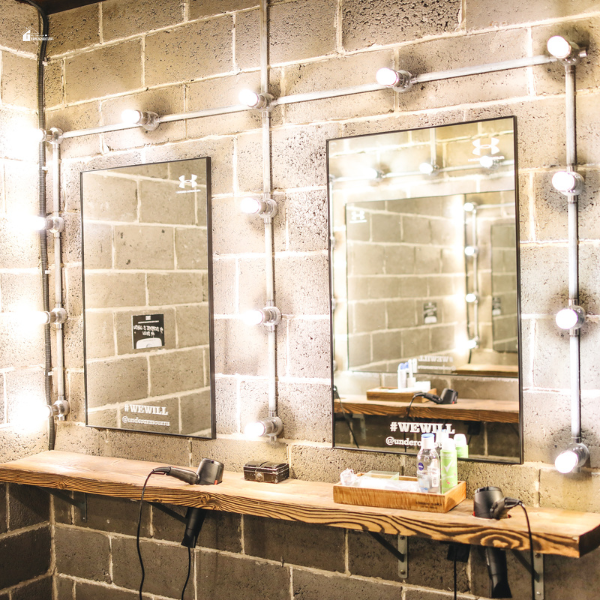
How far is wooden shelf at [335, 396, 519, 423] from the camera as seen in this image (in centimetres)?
199

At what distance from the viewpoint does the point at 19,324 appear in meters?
2.69

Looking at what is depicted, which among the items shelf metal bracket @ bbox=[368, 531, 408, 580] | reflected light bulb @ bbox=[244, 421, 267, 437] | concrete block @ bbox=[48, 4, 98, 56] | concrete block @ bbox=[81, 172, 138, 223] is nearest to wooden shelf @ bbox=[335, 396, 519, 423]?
reflected light bulb @ bbox=[244, 421, 267, 437]

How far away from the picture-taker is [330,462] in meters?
2.23

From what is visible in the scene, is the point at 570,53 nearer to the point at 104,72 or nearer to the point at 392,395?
the point at 392,395

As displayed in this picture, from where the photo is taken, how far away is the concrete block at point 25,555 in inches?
103

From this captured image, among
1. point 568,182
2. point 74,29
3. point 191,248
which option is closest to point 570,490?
point 568,182

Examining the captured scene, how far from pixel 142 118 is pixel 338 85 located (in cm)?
75

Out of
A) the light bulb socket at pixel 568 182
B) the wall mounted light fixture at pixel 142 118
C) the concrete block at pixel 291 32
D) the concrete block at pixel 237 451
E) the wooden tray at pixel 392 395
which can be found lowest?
the concrete block at pixel 237 451

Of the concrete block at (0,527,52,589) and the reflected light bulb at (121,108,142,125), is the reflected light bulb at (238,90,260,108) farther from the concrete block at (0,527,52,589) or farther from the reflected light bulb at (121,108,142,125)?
the concrete block at (0,527,52,589)

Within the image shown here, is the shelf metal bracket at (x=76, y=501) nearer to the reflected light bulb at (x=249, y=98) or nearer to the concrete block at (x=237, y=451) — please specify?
the concrete block at (x=237, y=451)

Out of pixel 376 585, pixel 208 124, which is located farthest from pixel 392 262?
pixel 376 585

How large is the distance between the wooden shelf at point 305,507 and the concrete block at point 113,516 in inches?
6.8

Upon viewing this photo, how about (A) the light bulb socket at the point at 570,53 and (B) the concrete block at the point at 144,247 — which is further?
(B) the concrete block at the point at 144,247

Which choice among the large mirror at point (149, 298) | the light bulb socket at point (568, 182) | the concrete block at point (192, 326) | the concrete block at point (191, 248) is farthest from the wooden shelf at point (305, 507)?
the light bulb socket at point (568, 182)
